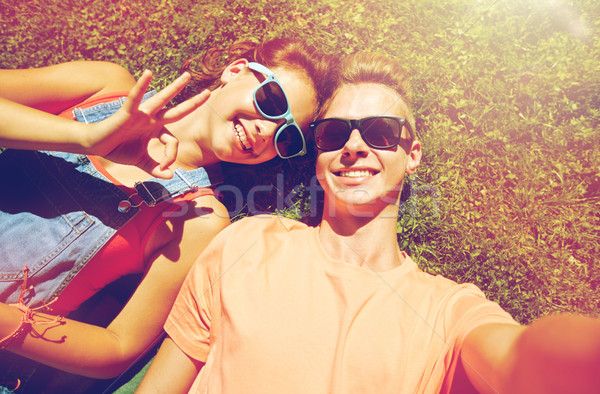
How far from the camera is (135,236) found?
90.5 inches

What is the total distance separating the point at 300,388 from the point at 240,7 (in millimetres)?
3363

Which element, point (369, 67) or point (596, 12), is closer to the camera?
point (369, 67)

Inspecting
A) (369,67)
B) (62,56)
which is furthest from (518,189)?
(62,56)

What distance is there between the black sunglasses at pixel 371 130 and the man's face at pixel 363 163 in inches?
1.3

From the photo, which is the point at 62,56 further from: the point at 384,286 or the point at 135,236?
the point at 384,286

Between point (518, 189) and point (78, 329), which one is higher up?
point (518, 189)

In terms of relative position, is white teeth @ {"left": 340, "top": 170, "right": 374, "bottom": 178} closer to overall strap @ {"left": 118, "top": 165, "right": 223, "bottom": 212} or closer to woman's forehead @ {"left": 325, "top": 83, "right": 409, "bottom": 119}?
woman's forehead @ {"left": 325, "top": 83, "right": 409, "bottom": 119}

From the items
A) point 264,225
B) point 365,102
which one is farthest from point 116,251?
point 365,102

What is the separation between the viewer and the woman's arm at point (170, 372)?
2.25 meters

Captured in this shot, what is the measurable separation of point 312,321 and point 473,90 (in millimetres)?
2614

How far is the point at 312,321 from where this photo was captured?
2004 millimetres

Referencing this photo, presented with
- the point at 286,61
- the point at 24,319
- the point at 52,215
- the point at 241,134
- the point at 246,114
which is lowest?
the point at 24,319

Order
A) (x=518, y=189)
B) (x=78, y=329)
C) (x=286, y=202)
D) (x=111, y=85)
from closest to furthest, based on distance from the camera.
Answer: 1. (x=78, y=329)
2. (x=111, y=85)
3. (x=518, y=189)
4. (x=286, y=202)

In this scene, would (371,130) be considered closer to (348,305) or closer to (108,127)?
(348,305)
